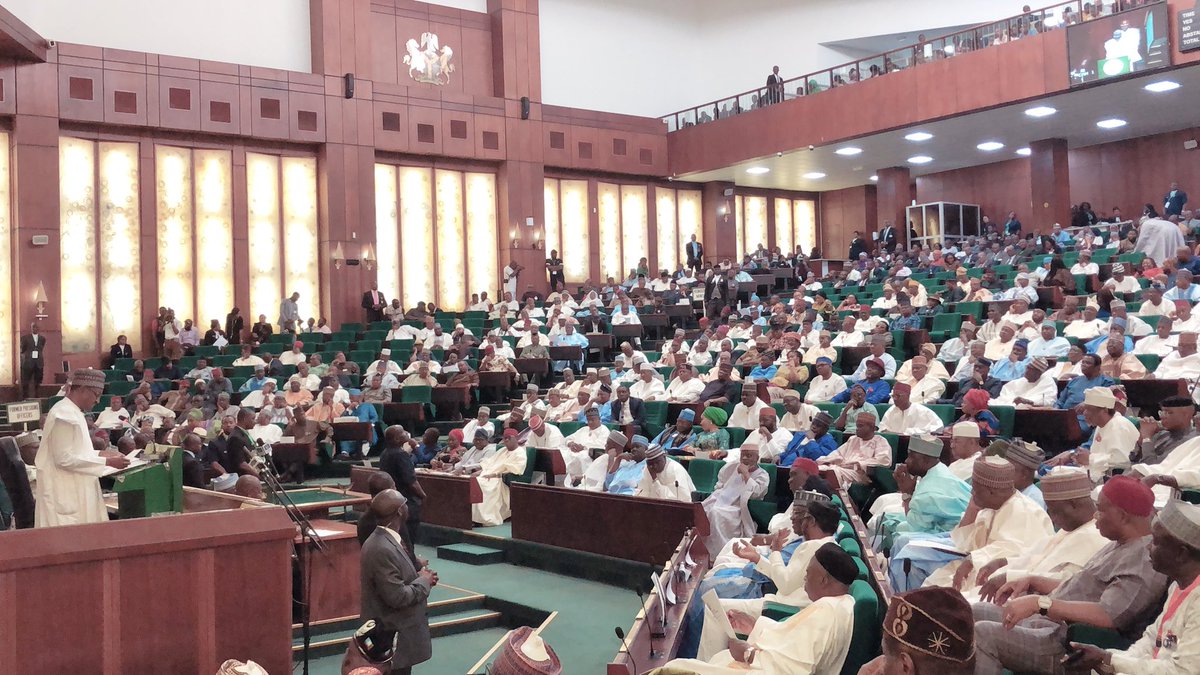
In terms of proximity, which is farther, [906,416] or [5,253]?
[5,253]

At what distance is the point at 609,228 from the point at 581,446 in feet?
42.6

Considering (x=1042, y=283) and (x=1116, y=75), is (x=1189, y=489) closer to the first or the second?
(x=1042, y=283)

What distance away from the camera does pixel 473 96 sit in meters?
20.0

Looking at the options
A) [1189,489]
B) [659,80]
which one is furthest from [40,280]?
[1189,489]

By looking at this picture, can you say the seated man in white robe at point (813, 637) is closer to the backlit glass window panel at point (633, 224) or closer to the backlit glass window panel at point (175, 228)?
the backlit glass window panel at point (175, 228)

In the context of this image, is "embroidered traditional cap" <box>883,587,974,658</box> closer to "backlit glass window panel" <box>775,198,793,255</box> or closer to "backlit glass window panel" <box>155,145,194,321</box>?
"backlit glass window panel" <box>155,145,194,321</box>

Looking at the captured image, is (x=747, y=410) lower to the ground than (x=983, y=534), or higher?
higher

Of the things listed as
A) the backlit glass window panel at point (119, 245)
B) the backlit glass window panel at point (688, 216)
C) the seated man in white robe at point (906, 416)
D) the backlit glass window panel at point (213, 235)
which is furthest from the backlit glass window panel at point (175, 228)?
the seated man in white robe at point (906, 416)

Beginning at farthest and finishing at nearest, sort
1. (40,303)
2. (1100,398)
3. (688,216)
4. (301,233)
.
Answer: (688,216) → (301,233) → (40,303) → (1100,398)

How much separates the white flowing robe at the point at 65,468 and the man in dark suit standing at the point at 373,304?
1371cm

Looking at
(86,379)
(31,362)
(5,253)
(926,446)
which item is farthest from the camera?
(5,253)

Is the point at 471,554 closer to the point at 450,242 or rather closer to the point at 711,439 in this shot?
the point at 711,439

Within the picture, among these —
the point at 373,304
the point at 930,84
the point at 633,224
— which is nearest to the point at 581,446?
the point at 373,304

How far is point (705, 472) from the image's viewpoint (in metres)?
8.26
